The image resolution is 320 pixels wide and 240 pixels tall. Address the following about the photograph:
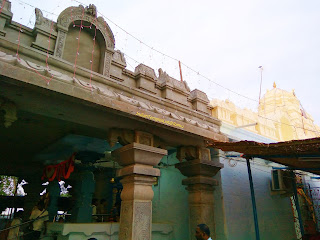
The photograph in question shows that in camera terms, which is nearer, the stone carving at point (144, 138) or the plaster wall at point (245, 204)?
the stone carving at point (144, 138)

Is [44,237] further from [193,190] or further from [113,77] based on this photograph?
[113,77]

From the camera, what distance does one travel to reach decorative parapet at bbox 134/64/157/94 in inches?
224

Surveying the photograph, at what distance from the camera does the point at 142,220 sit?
4.25m

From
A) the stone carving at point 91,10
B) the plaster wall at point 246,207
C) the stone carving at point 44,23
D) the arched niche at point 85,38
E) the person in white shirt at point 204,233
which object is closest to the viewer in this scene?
the person in white shirt at point 204,233

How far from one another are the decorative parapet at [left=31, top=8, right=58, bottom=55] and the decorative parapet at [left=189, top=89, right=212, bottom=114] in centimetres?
390

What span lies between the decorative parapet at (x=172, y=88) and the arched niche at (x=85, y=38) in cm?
157

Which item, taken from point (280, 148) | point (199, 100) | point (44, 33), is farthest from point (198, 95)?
point (44, 33)

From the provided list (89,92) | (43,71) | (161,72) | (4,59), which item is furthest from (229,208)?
(4,59)

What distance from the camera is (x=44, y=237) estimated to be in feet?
18.9

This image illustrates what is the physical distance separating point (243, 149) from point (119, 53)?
366 centimetres

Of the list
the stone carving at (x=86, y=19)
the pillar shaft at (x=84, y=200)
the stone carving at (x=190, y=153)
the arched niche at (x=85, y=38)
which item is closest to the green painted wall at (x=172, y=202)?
the stone carving at (x=190, y=153)

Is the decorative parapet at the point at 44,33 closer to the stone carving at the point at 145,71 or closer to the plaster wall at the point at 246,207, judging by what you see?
the stone carving at the point at 145,71

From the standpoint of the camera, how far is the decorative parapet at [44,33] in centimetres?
445

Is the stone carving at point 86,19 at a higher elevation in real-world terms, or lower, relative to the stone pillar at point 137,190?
higher
